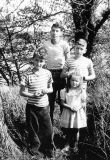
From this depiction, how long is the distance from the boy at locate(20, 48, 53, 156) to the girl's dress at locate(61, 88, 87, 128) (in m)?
0.27

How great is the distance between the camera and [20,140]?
13.5 feet

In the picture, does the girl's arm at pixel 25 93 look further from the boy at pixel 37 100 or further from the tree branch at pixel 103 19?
the tree branch at pixel 103 19

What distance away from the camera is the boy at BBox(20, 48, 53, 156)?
345cm

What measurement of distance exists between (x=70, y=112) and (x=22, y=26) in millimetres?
3273

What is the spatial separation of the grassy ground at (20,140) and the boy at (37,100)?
24 centimetres

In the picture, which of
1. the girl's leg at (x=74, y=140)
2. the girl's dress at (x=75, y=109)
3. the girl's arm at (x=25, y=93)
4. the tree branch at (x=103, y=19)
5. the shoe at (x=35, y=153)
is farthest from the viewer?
the tree branch at (x=103, y=19)

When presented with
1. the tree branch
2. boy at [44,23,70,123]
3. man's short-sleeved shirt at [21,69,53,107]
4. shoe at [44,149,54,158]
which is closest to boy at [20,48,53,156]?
man's short-sleeved shirt at [21,69,53,107]

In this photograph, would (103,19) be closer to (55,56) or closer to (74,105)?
(55,56)

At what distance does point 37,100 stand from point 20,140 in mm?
910

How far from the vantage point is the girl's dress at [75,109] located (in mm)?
3750

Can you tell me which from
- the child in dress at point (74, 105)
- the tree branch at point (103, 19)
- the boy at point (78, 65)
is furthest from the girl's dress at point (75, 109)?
the tree branch at point (103, 19)

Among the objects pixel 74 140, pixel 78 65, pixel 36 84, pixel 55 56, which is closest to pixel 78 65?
pixel 78 65

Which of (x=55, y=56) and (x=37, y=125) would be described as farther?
(x=55, y=56)

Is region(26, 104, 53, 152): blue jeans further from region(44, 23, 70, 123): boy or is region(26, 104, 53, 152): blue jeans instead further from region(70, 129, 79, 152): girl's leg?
region(44, 23, 70, 123): boy
